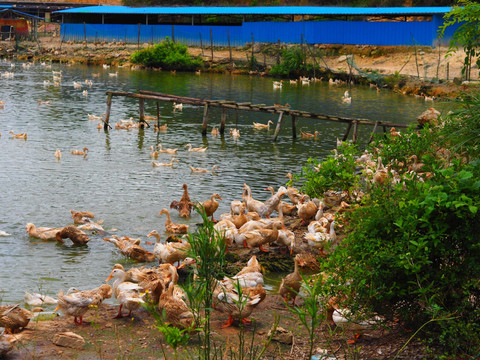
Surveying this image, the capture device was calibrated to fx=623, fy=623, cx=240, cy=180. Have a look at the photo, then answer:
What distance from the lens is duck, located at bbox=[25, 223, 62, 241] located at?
12.7 meters

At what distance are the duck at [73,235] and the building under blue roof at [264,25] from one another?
40.4 m

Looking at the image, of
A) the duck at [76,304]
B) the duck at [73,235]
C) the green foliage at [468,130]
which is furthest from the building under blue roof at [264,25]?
the duck at [76,304]

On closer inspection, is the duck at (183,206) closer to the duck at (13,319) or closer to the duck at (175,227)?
the duck at (175,227)

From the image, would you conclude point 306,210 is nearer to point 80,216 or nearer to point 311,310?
point 80,216

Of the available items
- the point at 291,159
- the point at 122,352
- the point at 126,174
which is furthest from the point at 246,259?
the point at 291,159

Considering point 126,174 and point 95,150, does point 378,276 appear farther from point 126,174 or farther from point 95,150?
point 95,150

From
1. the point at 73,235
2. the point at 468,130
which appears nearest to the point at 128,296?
the point at 73,235

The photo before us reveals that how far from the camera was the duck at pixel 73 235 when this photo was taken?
12.5 m

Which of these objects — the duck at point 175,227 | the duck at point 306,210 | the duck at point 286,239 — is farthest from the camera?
the duck at point 175,227

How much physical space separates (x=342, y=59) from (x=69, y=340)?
49.1 metres

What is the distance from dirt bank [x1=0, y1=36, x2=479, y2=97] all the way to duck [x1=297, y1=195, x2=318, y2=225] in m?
26.7

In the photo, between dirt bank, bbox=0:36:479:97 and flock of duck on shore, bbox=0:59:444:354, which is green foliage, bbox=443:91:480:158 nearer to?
flock of duck on shore, bbox=0:59:444:354

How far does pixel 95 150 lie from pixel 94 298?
1482cm

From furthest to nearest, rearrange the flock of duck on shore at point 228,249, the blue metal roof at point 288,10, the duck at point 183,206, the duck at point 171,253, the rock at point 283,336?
the blue metal roof at point 288,10 → the duck at point 183,206 → the duck at point 171,253 → the flock of duck on shore at point 228,249 → the rock at point 283,336
